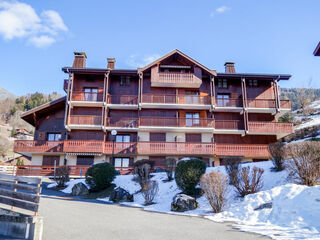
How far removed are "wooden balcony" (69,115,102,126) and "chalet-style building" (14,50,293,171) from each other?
0.10m

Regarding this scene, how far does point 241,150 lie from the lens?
1052 inches

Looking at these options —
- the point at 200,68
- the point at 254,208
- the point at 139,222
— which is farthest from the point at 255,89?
the point at 139,222

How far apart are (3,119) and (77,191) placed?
348ft

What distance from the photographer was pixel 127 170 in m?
24.7

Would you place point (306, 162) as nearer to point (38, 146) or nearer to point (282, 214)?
point (282, 214)

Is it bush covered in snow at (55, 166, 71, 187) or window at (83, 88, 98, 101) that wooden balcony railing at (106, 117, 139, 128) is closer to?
window at (83, 88, 98, 101)

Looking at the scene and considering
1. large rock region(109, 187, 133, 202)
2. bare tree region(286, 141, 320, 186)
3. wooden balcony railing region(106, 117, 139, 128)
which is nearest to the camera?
bare tree region(286, 141, 320, 186)

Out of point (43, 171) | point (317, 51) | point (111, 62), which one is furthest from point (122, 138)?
point (317, 51)

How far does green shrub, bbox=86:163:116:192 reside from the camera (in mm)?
16875

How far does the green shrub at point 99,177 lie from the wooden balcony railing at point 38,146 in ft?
36.6

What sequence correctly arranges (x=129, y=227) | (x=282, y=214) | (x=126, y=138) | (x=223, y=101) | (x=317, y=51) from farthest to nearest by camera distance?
(x=223, y=101) < (x=126, y=138) < (x=317, y=51) < (x=282, y=214) < (x=129, y=227)

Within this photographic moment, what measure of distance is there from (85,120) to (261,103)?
723 inches

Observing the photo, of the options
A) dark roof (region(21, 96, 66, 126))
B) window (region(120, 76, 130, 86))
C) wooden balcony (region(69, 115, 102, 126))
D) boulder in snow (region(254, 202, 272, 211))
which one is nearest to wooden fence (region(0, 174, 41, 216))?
boulder in snow (region(254, 202, 272, 211))

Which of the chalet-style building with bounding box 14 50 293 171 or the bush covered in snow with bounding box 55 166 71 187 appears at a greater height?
the chalet-style building with bounding box 14 50 293 171
